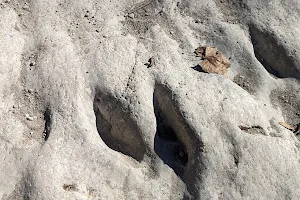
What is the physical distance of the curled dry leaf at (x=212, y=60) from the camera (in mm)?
2680

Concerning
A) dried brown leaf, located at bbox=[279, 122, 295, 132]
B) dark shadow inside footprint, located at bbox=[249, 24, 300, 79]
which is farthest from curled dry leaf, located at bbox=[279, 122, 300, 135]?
dark shadow inside footprint, located at bbox=[249, 24, 300, 79]

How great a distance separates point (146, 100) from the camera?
2.56m

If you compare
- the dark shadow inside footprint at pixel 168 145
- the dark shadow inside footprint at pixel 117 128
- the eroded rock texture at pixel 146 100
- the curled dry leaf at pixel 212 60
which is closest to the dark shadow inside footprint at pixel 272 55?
the eroded rock texture at pixel 146 100

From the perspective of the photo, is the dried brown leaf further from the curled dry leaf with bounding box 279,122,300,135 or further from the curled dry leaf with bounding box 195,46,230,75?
the curled dry leaf with bounding box 195,46,230,75

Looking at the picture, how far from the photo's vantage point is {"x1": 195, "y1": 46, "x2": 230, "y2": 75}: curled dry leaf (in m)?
2.68

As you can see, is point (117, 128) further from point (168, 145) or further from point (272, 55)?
point (272, 55)

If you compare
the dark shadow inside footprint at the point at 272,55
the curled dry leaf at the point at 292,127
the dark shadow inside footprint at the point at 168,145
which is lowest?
the dark shadow inside footprint at the point at 168,145

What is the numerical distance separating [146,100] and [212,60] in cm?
47

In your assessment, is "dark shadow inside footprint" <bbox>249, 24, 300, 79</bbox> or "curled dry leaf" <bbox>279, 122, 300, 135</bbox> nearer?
"curled dry leaf" <bbox>279, 122, 300, 135</bbox>

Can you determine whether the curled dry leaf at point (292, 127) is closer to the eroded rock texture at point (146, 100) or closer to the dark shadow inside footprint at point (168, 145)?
the eroded rock texture at point (146, 100)

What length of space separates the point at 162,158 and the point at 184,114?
0.27m

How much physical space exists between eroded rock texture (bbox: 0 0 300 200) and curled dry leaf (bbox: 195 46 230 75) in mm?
45

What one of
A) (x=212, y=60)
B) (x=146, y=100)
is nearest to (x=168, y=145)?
(x=146, y=100)

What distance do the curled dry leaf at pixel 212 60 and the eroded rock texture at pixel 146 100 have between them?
45mm
